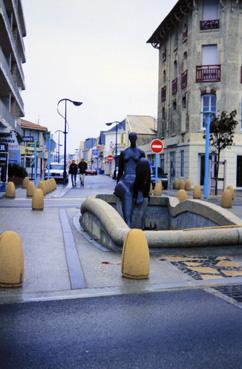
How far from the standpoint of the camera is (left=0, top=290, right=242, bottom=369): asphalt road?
4.00 m

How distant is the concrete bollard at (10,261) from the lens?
6.53 metres

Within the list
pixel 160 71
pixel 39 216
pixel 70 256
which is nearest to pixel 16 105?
pixel 160 71

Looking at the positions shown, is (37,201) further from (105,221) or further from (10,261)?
(10,261)

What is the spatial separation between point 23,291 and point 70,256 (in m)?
2.32

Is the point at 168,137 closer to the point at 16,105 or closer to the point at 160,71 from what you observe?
the point at 160,71

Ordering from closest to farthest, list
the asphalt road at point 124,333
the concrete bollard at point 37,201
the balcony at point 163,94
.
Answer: the asphalt road at point 124,333, the concrete bollard at point 37,201, the balcony at point 163,94

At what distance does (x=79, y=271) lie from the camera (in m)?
7.48

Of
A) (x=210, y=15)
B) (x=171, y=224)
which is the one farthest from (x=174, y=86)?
(x=171, y=224)

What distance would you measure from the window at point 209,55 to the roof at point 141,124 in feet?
118

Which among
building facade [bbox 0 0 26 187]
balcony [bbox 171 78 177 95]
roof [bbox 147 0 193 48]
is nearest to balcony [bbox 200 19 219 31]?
roof [bbox 147 0 193 48]

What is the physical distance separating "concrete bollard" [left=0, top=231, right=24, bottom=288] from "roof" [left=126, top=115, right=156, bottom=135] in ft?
214

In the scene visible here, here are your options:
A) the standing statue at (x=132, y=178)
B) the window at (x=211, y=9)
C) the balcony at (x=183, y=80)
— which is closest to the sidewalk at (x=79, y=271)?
the standing statue at (x=132, y=178)

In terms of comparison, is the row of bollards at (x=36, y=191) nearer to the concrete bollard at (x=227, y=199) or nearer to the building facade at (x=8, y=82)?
the building facade at (x=8, y=82)

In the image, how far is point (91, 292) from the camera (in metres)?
6.34
